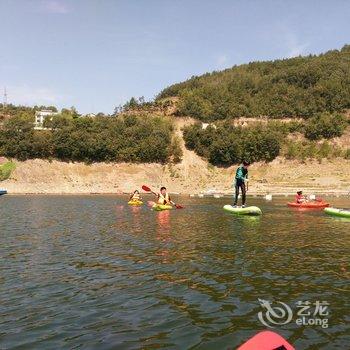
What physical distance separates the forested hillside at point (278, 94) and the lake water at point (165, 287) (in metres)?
94.7

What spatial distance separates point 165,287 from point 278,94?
116063mm

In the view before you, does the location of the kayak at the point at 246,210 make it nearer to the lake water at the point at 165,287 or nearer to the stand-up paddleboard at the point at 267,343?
the lake water at the point at 165,287

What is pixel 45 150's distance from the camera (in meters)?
95.8

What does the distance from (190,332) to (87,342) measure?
1.99 meters

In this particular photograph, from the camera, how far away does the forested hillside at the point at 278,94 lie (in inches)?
4488

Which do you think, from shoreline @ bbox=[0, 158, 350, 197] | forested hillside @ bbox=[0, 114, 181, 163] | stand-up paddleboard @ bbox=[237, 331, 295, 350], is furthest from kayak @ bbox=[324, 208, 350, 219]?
forested hillside @ bbox=[0, 114, 181, 163]

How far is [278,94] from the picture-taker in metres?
122

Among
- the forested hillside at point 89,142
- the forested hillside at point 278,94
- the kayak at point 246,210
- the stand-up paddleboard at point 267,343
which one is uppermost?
the forested hillside at point 278,94

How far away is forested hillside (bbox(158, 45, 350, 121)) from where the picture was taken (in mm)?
114000

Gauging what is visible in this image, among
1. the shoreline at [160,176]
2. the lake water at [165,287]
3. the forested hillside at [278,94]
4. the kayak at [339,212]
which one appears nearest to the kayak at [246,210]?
the kayak at [339,212]

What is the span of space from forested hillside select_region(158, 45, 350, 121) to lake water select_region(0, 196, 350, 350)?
3727 inches

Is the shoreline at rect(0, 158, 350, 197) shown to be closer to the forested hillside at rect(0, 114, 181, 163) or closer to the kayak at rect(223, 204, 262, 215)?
the forested hillside at rect(0, 114, 181, 163)

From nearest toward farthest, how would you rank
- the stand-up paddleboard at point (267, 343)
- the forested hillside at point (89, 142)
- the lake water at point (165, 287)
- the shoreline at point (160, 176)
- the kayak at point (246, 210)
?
the stand-up paddleboard at point (267, 343) < the lake water at point (165, 287) < the kayak at point (246, 210) < the shoreline at point (160, 176) < the forested hillside at point (89, 142)

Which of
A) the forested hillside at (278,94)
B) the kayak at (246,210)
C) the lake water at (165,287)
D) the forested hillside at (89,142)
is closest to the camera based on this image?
the lake water at (165,287)
